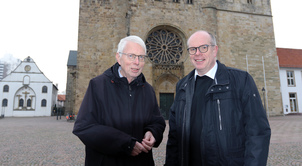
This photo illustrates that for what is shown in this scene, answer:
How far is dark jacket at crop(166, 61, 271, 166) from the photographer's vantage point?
163cm

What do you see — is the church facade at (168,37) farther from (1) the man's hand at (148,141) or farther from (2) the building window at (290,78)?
(1) the man's hand at (148,141)

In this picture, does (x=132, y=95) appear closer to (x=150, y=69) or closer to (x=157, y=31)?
(x=150, y=69)

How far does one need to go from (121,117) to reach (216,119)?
2.98 feet

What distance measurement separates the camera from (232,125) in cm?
172

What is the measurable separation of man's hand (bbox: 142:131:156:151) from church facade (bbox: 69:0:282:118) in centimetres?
1356

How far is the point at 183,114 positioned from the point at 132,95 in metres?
0.58

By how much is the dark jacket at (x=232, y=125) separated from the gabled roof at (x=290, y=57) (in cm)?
2754

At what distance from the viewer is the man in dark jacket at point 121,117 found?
5.44 ft

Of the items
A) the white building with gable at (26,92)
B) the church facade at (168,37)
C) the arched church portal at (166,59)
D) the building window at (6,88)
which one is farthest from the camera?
the building window at (6,88)

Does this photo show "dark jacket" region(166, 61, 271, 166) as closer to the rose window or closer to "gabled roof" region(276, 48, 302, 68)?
the rose window

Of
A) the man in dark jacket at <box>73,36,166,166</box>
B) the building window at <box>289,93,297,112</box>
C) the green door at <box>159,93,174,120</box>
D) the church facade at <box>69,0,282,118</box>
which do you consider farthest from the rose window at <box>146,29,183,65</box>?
the building window at <box>289,93,297,112</box>

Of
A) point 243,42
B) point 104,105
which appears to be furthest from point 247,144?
point 243,42

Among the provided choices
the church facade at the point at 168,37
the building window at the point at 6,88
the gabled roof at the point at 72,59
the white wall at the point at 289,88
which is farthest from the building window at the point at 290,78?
the building window at the point at 6,88

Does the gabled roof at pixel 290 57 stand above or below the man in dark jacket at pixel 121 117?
above
